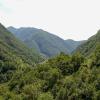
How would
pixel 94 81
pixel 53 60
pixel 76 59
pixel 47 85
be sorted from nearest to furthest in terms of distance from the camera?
pixel 94 81
pixel 47 85
pixel 76 59
pixel 53 60

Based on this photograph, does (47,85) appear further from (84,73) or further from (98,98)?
(98,98)

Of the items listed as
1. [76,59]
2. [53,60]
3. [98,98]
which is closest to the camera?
[98,98]

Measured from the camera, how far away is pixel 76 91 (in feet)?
290

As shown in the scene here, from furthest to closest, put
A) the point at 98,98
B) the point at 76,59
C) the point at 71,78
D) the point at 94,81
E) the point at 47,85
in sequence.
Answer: the point at 76,59
the point at 47,85
the point at 71,78
the point at 94,81
the point at 98,98

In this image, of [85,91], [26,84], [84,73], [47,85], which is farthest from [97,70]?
[26,84]

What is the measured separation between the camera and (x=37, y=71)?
114125mm

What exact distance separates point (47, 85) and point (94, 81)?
717 inches

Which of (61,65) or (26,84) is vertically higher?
(61,65)

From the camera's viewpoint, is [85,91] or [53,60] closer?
[85,91]

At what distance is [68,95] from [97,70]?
1128 centimetres

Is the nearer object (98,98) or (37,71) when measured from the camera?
(98,98)

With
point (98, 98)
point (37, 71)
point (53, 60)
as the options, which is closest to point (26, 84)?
point (37, 71)

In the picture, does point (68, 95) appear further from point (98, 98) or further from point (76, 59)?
point (76, 59)

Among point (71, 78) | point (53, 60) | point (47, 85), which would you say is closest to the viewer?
point (71, 78)
